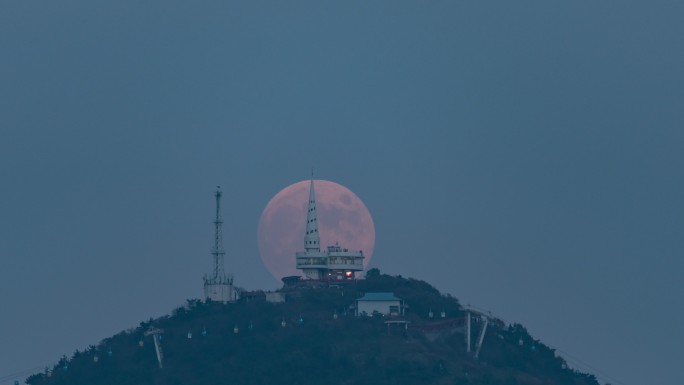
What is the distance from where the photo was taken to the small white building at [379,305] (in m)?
186

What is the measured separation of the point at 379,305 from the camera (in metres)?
186

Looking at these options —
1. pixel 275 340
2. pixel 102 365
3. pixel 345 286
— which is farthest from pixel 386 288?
pixel 102 365

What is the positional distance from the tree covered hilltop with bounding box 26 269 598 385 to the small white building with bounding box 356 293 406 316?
1902mm

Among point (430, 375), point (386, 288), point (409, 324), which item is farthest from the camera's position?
point (386, 288)

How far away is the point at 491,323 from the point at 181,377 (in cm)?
3271

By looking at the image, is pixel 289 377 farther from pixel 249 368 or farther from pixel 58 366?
pixel 58 366

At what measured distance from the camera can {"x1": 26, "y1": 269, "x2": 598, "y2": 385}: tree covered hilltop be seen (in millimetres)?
172250

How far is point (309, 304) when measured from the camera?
192 meters

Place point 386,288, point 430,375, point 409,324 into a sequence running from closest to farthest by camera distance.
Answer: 1. point 430,375
2. point 409,324
3. point 386,288

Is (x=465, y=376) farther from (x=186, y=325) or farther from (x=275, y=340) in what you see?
(x=186, y=325)

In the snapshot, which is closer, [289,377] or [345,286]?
[289,377]

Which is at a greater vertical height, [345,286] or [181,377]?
[345,286]

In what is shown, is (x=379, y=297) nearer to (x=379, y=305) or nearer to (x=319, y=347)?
(x=379, y=305)

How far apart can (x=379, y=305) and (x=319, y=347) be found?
10.4 metres
